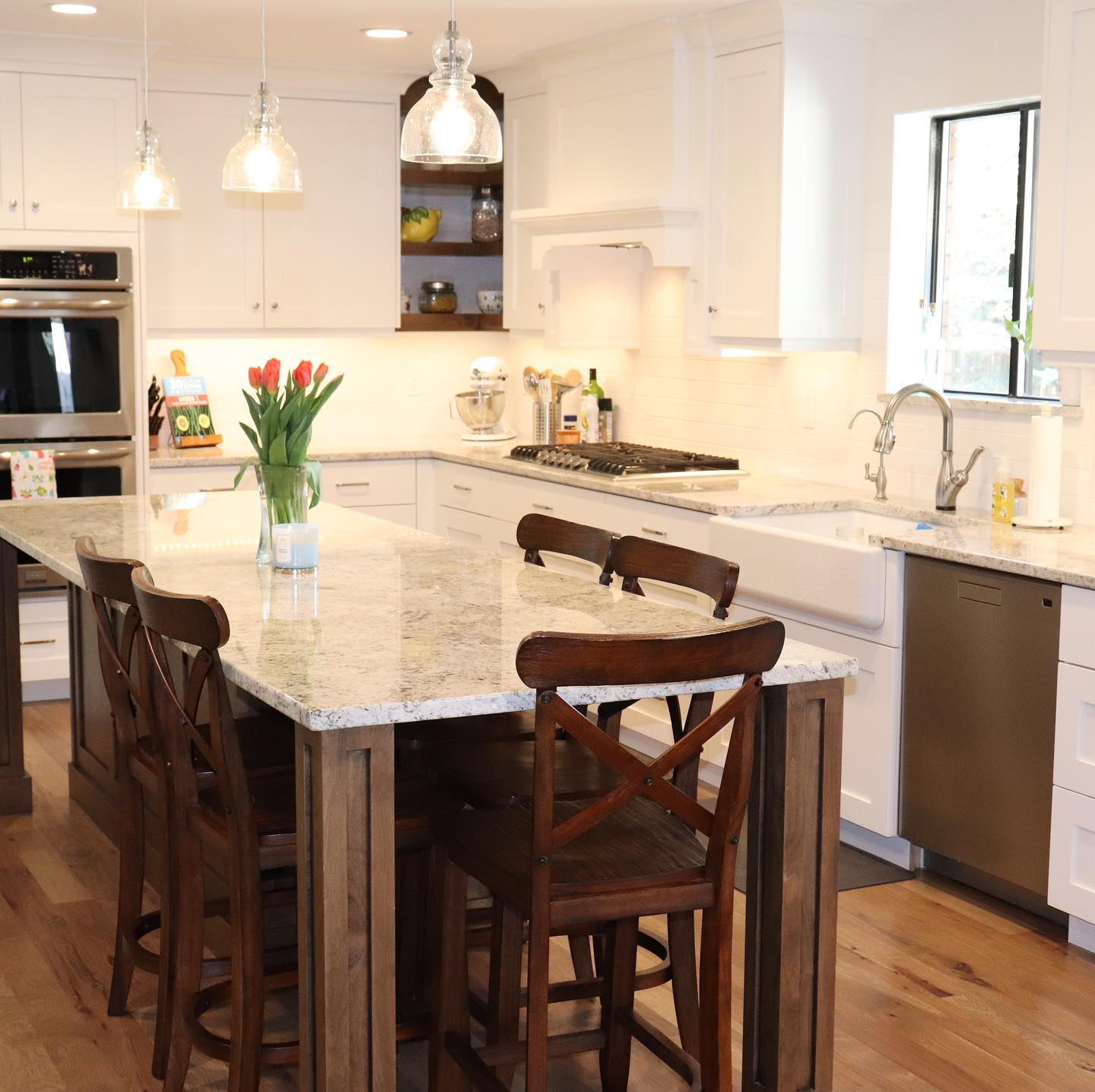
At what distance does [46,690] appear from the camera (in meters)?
5.88

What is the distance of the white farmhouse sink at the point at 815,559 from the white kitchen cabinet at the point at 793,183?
0.67m

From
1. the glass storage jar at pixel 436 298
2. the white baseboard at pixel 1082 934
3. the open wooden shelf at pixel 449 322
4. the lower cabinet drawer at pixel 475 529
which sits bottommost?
the white baseboard at pixel 1082 934

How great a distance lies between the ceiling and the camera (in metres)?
4.87

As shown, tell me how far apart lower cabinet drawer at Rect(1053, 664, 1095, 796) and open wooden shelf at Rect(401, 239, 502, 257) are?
12.8ft

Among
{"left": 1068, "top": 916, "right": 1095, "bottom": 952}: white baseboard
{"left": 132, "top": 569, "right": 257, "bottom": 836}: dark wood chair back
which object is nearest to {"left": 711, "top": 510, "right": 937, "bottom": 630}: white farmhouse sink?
{"left": 1068, "top": 916, "right": 1095, "bottom": 952}: white baseboard

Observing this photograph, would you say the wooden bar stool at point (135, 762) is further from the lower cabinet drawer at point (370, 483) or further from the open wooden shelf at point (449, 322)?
the open wooden shelf at point (449, 322)

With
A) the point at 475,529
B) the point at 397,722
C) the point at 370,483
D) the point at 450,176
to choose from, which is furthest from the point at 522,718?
the point at 450,176

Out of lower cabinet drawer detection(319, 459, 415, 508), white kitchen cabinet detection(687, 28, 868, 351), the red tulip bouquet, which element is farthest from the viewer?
lower cabinet drawer detection(319, 459, 415, 508)

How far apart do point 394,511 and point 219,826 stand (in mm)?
3851

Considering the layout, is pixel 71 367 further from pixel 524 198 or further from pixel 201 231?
pixel 524 198

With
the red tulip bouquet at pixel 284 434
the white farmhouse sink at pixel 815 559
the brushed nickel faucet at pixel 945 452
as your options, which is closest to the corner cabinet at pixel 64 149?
the red tulip bouquet at pixel 284 434

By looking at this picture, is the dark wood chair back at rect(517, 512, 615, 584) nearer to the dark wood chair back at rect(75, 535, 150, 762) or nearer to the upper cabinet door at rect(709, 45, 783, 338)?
the dark wood chair back at rect(75, 535, 150, 762)

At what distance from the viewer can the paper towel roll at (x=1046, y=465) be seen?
161 inches

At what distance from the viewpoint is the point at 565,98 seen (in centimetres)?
581
